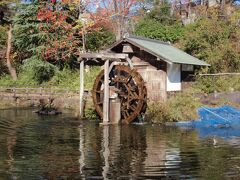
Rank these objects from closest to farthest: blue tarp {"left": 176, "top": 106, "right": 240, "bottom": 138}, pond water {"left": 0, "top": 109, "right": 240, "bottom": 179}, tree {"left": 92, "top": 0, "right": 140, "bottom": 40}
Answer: pond water {"left": 0, "top": 109, "right": 240, "bottom": 179} < blue tarp {"left": 176, "top": 106, "right": 240, "bottom": 138} < tree {"left": 92, "top": 0, "right": 140, "bottom": 40}

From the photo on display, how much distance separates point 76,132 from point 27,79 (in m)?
25.4

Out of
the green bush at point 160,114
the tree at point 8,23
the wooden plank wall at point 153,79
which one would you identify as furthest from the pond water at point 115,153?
the tree at point 8,23

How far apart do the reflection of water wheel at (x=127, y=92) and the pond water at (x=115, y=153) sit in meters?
1.71

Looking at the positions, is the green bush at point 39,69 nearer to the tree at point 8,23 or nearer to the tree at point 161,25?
the tree at point 8,23

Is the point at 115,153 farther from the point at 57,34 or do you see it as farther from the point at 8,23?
the point at 8,23

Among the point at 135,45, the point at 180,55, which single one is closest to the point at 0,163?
the point at 135,45

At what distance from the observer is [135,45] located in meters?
25.7

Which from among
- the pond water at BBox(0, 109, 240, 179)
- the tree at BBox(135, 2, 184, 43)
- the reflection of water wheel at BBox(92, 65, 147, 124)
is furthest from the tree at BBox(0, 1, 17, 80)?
the pond water at BBox(0, 109, 240, 179)

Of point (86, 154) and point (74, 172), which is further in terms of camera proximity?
point (86, 154)

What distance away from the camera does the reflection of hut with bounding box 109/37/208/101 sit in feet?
83.8

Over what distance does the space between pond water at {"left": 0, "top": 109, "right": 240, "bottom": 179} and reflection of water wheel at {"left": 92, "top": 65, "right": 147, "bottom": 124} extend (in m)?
1.71

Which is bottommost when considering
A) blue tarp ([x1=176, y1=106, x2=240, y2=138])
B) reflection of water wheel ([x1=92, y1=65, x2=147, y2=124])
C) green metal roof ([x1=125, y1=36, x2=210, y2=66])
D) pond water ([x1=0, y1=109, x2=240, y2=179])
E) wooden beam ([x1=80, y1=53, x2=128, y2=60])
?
pond water ([x1=0, y1=109, x2=240, y2=179])

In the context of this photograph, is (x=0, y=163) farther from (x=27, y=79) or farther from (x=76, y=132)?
(x=27, y=79)

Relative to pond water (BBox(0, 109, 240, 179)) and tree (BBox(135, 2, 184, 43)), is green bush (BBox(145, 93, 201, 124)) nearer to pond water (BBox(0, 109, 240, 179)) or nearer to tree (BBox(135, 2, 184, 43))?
pond water (BBox(0, 109, 240, 179))
